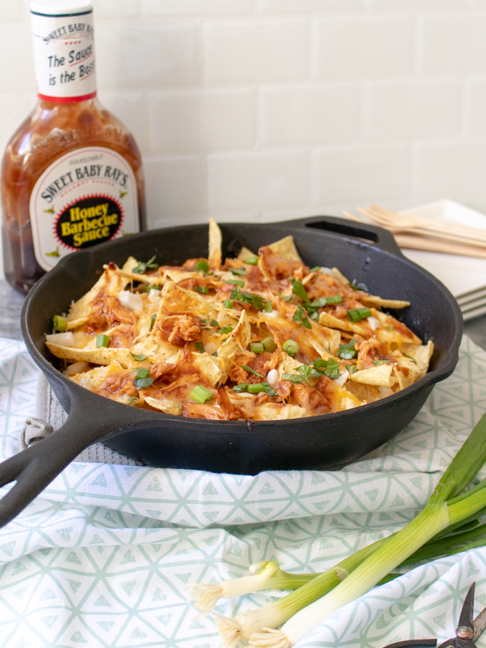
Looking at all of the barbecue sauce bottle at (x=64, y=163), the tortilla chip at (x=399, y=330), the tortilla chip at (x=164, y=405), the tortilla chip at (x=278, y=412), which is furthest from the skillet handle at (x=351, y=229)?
the tortilla chip at (x=164, y=405)

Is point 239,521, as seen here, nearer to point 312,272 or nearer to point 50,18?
point 312,272

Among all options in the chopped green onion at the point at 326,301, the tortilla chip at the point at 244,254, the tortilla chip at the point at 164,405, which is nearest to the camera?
the tortilla chip at the point at 164,405

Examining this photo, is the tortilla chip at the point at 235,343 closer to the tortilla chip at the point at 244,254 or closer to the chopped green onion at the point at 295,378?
the chopped green onion at the point at 295,378

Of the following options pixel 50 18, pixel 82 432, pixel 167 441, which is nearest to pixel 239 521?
pixel 167 441

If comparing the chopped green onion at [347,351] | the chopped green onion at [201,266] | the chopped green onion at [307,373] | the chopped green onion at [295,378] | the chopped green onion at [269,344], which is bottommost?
the chopped green onion at [347,351]

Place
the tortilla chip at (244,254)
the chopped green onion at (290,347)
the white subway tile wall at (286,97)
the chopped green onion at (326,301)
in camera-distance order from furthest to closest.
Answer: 1. the white subway tile wall at (286,97)
2. the tortilla chip at (244,254)
3. the chopped green onion at (326,301)
4. the chopped green onion at (290,347)

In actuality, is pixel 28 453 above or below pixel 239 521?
above

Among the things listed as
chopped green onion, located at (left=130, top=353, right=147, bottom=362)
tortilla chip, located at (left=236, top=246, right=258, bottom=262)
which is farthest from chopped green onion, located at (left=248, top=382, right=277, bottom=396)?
tortilla chip, located at (left=236, top=246, right=258, bottom=262)
